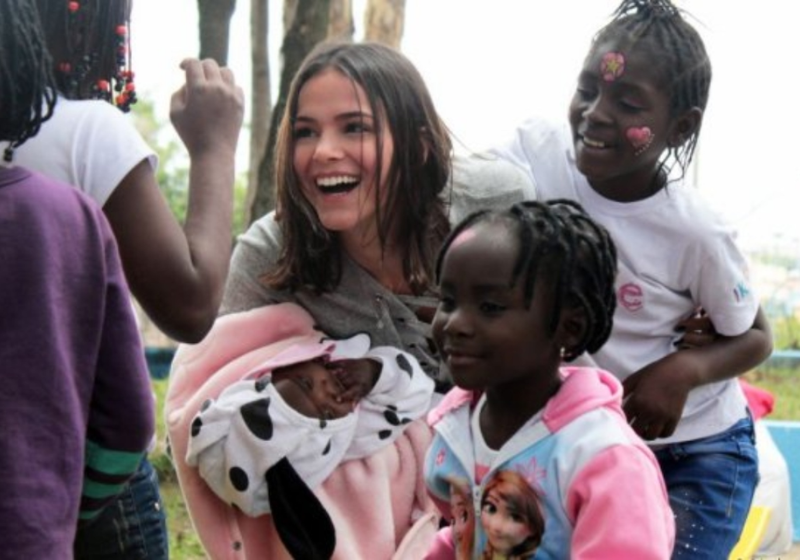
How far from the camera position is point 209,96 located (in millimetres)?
2510

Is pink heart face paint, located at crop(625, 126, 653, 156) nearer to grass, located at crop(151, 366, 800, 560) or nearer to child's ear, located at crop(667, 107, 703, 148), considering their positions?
child's ear, located at crop(667, 107, 703, 148)

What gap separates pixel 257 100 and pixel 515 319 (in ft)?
22.5

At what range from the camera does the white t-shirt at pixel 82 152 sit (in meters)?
2.17

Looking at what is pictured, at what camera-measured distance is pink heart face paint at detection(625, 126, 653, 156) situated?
2.98 meters

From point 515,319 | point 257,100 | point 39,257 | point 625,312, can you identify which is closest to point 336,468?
point 625,312

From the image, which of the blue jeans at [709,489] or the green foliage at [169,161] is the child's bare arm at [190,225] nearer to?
the blue jeans at [709,489]

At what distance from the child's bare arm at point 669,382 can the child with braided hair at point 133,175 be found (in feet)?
3.51

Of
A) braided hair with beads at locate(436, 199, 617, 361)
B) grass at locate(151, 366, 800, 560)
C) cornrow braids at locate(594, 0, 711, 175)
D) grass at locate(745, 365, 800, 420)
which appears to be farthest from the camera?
grass at locate(745, 365, 800, 420)

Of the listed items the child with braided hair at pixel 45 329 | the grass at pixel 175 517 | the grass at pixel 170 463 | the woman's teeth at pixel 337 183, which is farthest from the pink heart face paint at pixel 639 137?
the grass at pixel 170 463

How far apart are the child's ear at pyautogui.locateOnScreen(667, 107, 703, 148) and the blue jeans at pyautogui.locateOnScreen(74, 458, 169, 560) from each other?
143 centimetres

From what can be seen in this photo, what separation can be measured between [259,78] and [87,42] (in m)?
6.86

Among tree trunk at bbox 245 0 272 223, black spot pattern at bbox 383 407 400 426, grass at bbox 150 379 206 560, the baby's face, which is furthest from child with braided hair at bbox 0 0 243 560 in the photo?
tree trunk at bbox 245 0 272 223

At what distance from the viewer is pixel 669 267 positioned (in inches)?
119

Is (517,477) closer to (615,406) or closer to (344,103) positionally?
(615,406)
